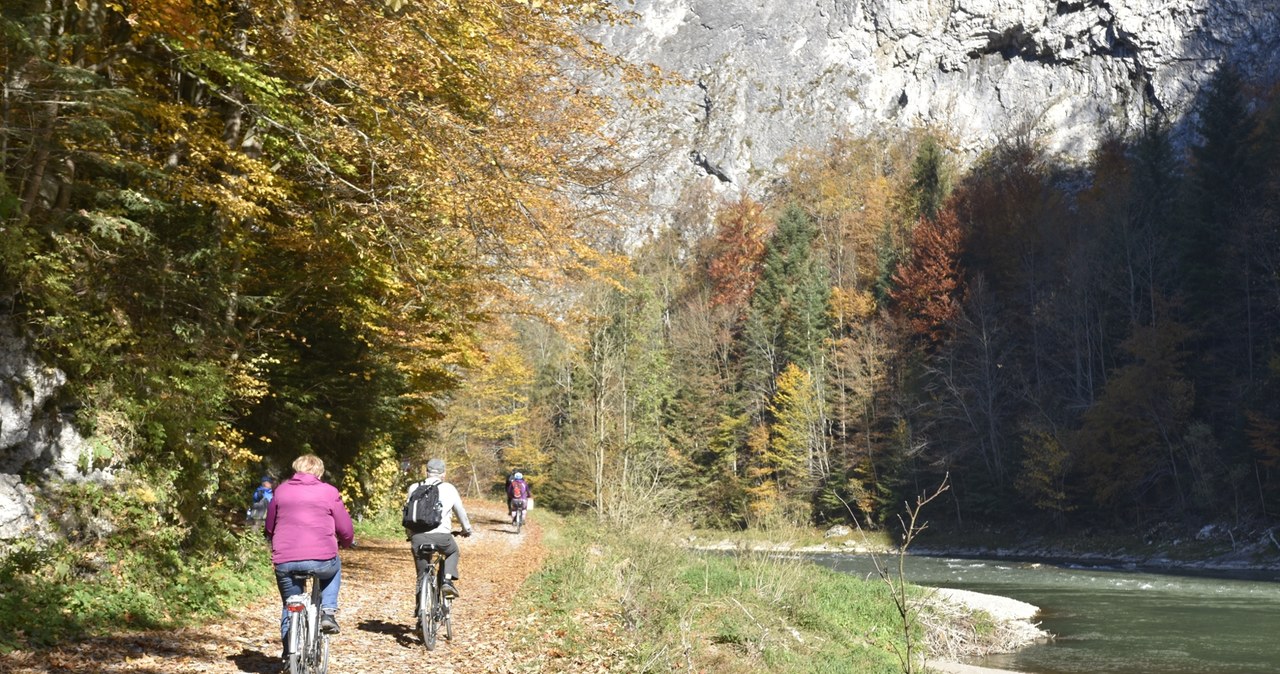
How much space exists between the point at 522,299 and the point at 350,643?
878 cm

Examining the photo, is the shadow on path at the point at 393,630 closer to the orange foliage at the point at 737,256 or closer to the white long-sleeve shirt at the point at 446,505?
the white long-sleeve shirt at the point at 446,505

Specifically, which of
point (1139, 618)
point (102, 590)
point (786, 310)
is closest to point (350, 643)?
point (102, 590)

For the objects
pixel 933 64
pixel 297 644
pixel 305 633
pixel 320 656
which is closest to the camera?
pixel 297 644

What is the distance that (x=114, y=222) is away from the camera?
8914mm

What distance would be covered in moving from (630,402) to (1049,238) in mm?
25793

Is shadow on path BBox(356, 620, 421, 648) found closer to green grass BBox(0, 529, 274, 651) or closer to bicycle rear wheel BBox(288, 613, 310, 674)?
green grass BBox(0, 529, 274, 651)

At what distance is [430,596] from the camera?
876cm

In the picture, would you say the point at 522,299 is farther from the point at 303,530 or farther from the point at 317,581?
the point at 303,530

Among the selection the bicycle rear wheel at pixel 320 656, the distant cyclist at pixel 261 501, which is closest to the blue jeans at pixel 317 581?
the bicycle rear wheel at pixel 320 656

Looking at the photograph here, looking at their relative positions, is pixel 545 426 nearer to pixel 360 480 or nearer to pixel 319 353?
pixel 360 480

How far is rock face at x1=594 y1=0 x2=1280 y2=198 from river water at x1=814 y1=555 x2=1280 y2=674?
2236 inches

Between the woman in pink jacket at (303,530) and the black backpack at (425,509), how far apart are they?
176 cm

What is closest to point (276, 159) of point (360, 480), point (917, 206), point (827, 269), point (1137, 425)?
point (360, 480)

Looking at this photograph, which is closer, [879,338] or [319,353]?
[319,353]
